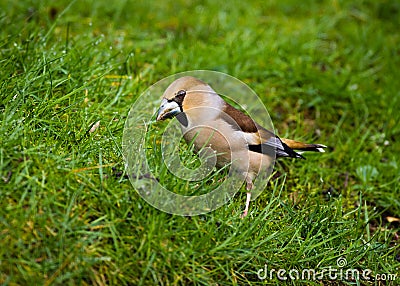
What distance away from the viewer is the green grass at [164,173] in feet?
9.73

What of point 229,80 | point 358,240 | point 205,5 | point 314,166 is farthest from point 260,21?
point 358,240

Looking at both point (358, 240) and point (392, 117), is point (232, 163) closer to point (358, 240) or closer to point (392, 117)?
point (358, 240)

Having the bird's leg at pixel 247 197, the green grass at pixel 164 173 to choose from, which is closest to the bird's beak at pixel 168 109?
the green grass at pixel 164 173

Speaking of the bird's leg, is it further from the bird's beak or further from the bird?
the bird's beak

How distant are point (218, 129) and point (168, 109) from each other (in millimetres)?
386

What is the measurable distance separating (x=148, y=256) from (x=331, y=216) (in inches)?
54.3

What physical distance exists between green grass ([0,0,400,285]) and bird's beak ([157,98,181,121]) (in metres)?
0.34

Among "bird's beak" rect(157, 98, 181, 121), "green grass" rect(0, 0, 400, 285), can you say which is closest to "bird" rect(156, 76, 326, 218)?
"bird's beak" rect(157, 98, 181, 121)

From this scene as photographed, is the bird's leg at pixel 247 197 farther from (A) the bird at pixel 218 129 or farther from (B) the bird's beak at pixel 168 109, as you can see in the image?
(B) the bird's beak at pixel 168 109

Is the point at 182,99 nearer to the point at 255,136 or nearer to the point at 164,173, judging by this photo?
the point at 255,136

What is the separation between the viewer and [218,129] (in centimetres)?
371

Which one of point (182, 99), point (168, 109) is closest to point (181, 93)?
point (182, 99)

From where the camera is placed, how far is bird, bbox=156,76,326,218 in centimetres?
369

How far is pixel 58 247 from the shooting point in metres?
2.87
